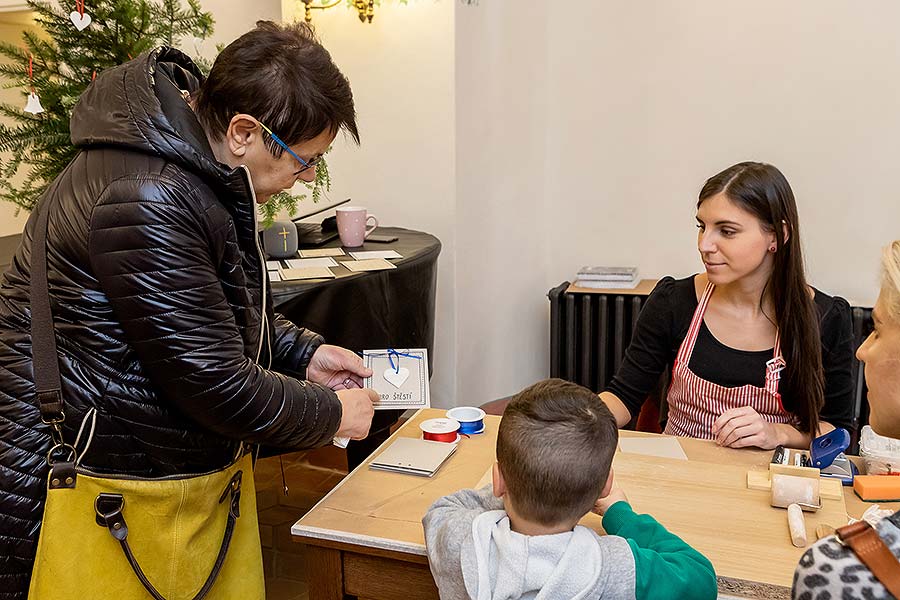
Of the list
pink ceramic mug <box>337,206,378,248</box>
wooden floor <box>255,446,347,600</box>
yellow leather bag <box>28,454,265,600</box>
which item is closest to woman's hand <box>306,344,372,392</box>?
yellow leather bag <box>28,454,265,600</box>

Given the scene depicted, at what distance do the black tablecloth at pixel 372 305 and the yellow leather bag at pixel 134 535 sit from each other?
2.94ft

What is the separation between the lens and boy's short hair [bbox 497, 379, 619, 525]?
1.21 meters

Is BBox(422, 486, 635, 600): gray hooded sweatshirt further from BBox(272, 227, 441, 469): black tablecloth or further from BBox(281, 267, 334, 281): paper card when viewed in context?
BBox(281, 267, 334, 281): paper card

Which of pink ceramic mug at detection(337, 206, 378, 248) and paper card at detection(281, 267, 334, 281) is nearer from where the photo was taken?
paper card at detection(281, 267, 334, 281)

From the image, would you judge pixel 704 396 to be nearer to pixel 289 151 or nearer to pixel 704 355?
pixel 704 355

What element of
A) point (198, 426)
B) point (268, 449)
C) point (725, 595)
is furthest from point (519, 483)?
point (268, 449)

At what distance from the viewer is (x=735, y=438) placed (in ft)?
5.77

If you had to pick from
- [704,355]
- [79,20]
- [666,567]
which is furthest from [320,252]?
[666,567]

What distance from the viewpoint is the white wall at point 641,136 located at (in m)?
3.63

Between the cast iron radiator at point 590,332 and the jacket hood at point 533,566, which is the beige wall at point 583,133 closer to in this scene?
the cast iron radiator at point 590,332

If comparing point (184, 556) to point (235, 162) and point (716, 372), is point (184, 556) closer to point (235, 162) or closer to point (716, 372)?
point (235, 162)

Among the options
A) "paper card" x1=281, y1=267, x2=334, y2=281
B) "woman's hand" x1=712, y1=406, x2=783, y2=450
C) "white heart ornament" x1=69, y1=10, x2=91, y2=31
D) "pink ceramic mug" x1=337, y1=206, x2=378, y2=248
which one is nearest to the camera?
"woman's hand" x1=712, y1=406, x2=783, y2=450

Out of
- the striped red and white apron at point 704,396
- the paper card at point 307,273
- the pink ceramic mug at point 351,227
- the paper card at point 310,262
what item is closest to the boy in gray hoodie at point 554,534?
the striped red and white apron at point 704,396

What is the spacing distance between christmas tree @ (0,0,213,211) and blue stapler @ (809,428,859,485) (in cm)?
179
